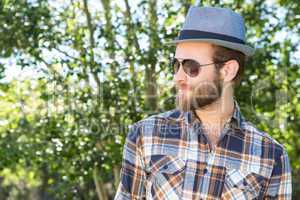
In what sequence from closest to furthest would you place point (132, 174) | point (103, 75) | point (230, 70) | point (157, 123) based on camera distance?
point (132, 174) < point (157, 123) < point (230, 70) < point (103, 75)

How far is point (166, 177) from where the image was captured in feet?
8.31

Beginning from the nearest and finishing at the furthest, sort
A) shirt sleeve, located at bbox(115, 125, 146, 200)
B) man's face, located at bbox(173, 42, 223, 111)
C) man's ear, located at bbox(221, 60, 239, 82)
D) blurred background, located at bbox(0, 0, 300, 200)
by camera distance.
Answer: shirt sleeve, located at bbox(115, 125, 146, 200), man's face, located at bbox(173, 42, 223, 111), man's ear, located at bbox(221, 60, 239, 82), blurred background, located at bbox(0, 0, 300, 200)

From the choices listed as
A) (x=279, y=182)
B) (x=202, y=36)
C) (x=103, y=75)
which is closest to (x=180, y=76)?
(x=202, y=36)

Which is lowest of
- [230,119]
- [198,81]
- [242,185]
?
[242,185]

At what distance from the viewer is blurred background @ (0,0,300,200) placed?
5.42 metres

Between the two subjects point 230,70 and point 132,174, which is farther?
point 230,70

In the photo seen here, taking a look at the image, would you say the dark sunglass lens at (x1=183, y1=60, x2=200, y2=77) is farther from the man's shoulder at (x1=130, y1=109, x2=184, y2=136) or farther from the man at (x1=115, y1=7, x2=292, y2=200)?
the man's shoulder at (x1=130, y1=109, x2=184, y2=136)

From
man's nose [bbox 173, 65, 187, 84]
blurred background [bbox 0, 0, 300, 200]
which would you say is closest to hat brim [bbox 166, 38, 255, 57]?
man's nose [bbox 173, 65, 187, 84]

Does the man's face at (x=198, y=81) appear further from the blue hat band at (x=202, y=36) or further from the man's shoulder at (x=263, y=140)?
the man's shoulder at (x=263, y=140)

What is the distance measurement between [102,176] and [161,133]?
340 cm

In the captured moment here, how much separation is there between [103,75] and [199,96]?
299 cm

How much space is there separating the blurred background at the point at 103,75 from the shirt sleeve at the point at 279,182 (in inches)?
112

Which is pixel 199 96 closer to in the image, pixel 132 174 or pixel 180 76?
pixel 180 76

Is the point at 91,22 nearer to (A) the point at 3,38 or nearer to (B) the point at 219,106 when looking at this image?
(A) the point at 3,38
